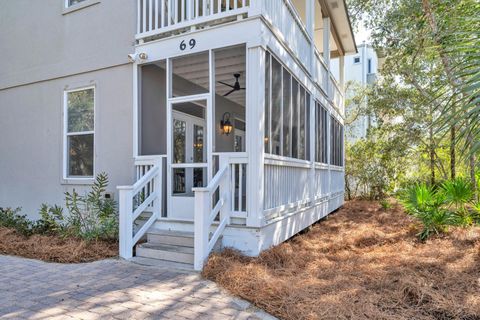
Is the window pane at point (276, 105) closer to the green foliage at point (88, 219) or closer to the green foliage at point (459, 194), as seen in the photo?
the green foliage at point (88, 219)

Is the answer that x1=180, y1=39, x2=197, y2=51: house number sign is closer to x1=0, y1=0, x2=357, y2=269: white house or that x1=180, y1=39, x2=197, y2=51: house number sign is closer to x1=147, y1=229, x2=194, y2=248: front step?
x1=0, y1=0, x2=357, y2=269: white house

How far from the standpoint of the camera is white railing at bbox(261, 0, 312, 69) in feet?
18.4

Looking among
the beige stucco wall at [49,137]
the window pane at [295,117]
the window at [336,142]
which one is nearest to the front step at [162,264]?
the beige stucco wall at [49,137]

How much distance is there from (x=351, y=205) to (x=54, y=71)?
1096 cm

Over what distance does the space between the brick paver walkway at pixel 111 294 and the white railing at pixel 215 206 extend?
0.42 m

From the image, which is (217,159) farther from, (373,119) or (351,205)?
(373,119)

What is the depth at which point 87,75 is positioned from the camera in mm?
6949

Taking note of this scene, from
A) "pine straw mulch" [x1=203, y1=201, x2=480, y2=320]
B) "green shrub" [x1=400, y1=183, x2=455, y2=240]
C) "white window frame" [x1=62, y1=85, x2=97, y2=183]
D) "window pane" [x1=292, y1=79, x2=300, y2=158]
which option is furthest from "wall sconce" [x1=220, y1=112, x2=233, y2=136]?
"green shrub" [x1=400, y1=183, x2=455, y2=240]

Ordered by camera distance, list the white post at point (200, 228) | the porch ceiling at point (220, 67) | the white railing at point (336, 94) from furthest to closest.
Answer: the white railing at point (336, 94)
the porch ceiling at point (220, 67)
the white post at point (200, 228)

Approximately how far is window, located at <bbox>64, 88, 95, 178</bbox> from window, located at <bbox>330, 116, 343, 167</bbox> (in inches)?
272

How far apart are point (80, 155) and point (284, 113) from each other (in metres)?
4.16

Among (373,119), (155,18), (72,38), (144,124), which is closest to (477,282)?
(144,124)

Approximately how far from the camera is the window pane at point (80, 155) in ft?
23.0

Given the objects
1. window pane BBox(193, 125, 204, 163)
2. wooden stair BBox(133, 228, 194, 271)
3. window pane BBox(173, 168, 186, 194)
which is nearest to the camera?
wooden stair BBox(133, 228, 194, 271)
